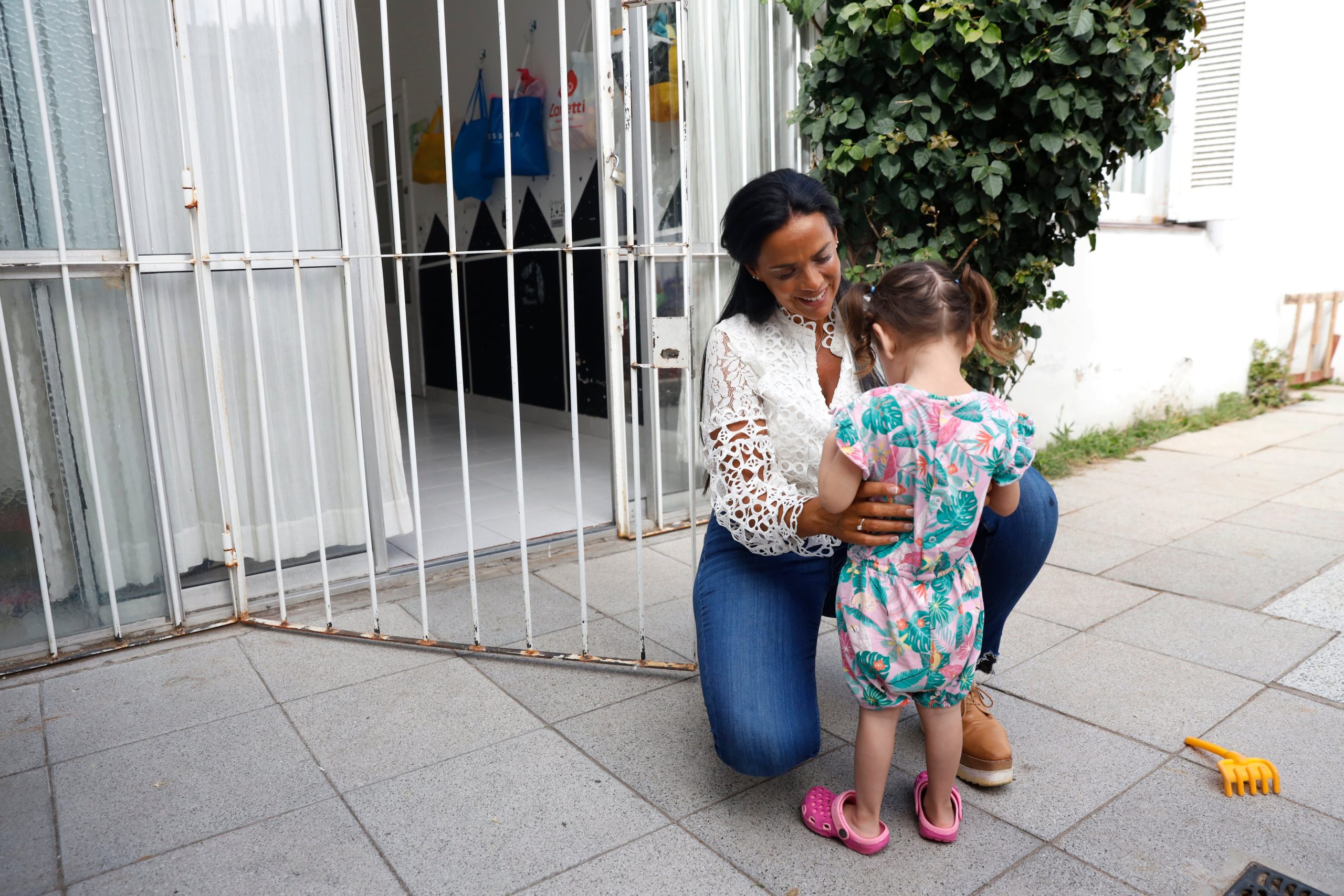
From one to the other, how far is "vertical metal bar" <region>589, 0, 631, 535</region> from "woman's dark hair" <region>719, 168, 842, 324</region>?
553mm

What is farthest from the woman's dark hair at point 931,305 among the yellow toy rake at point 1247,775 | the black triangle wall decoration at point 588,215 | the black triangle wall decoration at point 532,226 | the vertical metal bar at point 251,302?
the black triangle wall decoration at point 532,226

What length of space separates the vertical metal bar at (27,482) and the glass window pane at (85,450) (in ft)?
0.10

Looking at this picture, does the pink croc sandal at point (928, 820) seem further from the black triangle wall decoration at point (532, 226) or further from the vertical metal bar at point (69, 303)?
the black triangle wall decoration at point (532, 226)

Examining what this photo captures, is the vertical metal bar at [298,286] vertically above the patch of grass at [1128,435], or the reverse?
the vertical metal bar at [298,286]

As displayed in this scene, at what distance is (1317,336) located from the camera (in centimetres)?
752

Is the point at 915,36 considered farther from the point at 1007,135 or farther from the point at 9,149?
the point at 9,149

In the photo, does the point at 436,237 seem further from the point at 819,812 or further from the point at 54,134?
the point at 819,812

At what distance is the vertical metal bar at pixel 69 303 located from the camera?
2443 mm

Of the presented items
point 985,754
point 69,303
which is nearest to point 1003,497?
point 985,754

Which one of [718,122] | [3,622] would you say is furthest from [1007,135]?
[3,622]

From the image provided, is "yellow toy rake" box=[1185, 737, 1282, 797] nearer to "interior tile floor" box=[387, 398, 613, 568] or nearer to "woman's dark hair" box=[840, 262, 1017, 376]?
"woman's dark hair" box=[840, 262, 1017, 376]

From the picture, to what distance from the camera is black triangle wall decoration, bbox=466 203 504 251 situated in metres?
6.74

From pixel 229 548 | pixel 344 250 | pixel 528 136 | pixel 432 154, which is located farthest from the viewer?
pixel 432 154

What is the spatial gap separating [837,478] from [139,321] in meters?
2.21
